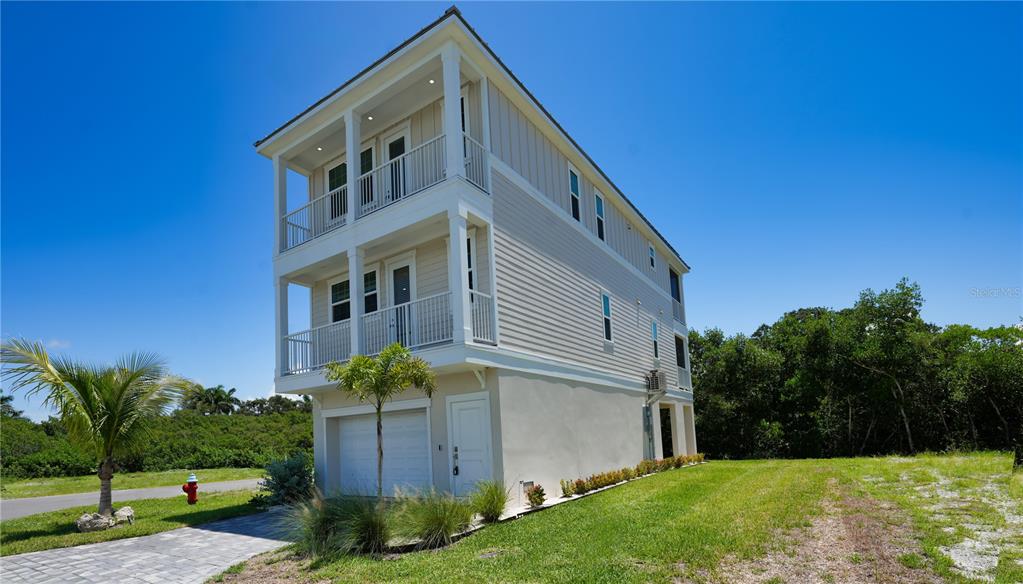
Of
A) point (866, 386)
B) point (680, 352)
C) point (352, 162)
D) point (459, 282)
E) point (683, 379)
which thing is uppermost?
point (352, 162)

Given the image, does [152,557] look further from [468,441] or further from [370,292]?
[370,292]

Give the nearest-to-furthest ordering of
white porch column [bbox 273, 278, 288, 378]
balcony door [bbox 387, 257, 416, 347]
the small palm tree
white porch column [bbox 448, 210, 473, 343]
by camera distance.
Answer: white porch column [bbox 448, 210, 473, 343] → balcony door [bbox 387, 257, 416, 347] → white porch column [bbox 273, 278, 288, 378] → the small palm tree

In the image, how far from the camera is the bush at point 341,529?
8.14m

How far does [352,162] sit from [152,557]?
26.6ft

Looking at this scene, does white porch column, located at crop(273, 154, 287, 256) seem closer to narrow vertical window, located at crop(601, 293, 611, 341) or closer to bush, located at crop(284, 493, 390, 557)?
bush, located at crop(284, 493, 390, 557)

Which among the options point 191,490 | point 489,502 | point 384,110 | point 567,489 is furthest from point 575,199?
point 191,490

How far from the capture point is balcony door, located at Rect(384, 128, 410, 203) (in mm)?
13016

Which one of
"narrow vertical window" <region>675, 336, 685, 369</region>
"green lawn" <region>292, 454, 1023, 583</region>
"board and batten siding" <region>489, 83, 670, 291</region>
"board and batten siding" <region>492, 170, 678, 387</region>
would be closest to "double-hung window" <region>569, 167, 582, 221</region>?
"board and batten siding" <region>489, 83, 670, 291</region>

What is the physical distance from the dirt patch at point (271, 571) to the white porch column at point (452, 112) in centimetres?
694

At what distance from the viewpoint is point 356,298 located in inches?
472

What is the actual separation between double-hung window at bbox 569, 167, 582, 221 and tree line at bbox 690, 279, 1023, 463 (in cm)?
1465

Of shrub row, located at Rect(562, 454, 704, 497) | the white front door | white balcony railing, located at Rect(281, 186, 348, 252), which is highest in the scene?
white balcony railing, located at Rect(281, 186, 348, 252)

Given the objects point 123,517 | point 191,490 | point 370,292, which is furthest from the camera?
point 191,490

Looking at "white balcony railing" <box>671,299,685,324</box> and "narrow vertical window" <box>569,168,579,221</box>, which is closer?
"narrow vertical window" <box>569,168,579,221</box>
